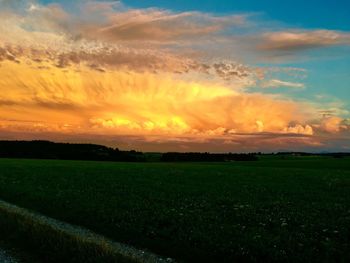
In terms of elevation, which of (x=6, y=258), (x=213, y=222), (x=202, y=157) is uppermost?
(x=202, y=157)

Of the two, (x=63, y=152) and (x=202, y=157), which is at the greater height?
(x=63, y=152)

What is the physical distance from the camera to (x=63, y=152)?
176 m

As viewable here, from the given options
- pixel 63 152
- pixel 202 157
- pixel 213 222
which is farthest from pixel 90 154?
pixel 213 222

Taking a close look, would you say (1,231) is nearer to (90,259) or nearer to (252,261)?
(90,259)

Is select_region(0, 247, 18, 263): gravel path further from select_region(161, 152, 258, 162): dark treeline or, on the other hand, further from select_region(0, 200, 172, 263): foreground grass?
select_region(161, 152, 258, 162): dark treeline

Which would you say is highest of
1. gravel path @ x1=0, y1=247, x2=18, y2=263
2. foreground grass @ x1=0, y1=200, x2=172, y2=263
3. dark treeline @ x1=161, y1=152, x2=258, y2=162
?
dark treeline @ x1=161, y1=152, x2=258, y2=162

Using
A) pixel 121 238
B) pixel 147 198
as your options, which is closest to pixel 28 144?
pixel 147 198

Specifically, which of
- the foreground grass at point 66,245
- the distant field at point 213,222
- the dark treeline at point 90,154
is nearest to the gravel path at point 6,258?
the foreground grass at point 66,245

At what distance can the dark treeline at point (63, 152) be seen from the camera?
16712 cm

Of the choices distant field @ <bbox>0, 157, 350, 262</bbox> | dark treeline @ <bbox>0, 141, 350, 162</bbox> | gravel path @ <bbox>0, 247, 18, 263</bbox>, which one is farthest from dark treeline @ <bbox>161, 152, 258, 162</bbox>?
gravel path @ <bbox>0, 247, 18, 263</bbox>

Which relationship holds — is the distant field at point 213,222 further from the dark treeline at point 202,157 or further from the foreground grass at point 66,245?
the dark treeline at point 202,157

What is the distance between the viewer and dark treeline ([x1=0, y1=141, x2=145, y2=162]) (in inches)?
6580

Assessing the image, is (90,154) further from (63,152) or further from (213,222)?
(213,222)

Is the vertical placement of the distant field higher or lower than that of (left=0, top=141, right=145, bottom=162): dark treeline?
lower
